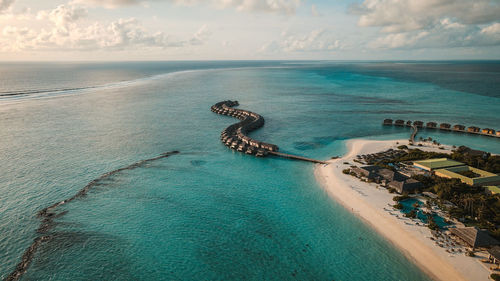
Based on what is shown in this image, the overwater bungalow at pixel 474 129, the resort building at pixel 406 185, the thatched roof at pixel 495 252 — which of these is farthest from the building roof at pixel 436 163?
the overwater bungalow at pixel 474 129

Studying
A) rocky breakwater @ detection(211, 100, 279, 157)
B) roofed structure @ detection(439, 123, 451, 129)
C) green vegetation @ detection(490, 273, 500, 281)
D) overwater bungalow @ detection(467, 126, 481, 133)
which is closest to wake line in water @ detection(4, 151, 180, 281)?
rocky breakwater @ detection(211, 100, 279, 157)

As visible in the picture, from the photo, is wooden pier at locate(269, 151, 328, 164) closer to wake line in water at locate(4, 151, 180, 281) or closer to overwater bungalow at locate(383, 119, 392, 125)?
wake line in water at locate(4, 151, 180, 281)

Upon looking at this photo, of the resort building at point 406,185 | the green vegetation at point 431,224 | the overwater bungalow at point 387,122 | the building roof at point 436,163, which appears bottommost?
the green vegetation at point 431,224

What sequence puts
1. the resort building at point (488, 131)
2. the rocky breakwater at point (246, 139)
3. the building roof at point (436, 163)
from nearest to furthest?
the building roof at point (436, 163)
the rocky breakwater at point (246, 139)
the resort building at point (488, 131)

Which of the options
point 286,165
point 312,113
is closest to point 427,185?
point 286,165

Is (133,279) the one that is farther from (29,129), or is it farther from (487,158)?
(29,129)

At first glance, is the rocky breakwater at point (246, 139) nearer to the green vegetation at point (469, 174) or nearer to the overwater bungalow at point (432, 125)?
the green vegetation at point (469, 174)

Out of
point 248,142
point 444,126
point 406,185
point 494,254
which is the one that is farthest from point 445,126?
point 494,254
